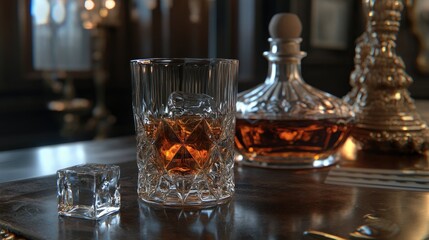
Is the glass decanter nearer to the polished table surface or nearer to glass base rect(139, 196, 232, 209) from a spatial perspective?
the polished table surface

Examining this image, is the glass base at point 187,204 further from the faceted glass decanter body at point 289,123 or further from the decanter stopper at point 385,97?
the decanter stopper at point 385,97

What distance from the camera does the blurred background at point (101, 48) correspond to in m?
2.84

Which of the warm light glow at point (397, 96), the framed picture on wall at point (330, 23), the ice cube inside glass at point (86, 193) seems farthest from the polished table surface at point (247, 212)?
the framed picture on wall at point (330, 23)

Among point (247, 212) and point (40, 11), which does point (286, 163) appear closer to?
point (247, 212)

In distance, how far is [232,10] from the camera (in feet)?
11.1

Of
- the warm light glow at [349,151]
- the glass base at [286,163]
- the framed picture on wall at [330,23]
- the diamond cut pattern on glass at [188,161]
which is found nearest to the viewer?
the diamond cut pattern on glass at [188,161]

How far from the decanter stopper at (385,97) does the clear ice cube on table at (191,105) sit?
1.47 ft

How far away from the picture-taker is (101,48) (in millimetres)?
3248

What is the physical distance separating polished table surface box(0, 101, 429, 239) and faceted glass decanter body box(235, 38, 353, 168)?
0.14 ft

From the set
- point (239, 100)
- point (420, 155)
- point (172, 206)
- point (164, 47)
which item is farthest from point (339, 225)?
point (164, 47)

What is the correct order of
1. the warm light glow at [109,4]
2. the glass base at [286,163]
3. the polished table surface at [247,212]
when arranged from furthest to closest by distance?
the warm light glow at [109,4] → the glass base at [286,163] → the polished table surface at [247,212]

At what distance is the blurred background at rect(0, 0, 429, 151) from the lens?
9.32 ft

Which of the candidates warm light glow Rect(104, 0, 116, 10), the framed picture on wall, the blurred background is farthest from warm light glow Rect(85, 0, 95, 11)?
the framed picture on wall

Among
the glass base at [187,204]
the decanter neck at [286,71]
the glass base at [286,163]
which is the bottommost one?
the glass base at [286,163]
